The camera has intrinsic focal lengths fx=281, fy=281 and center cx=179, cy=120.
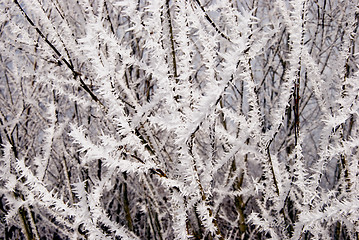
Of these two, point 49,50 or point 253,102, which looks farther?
point 49,50

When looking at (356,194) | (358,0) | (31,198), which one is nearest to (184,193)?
(356,194)

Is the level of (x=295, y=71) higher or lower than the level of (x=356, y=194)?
higher

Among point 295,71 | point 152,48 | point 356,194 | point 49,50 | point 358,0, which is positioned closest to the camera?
point 152,48

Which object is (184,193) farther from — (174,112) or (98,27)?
(98,27)

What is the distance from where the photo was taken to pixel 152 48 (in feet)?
3.48

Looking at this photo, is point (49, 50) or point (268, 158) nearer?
point (268, 158)

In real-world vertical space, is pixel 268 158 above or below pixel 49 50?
below

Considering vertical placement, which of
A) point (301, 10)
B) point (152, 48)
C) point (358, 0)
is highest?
point (358, 0)

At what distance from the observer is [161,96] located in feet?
3.92

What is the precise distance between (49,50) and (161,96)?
2.66 feet

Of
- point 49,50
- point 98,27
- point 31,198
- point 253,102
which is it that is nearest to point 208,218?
point 253,102

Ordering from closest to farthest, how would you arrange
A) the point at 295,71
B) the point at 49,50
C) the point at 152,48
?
1. the point at 152,48
2. the point at 295,71
3. the point at 49,50

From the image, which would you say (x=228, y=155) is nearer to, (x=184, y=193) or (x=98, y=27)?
(x=184, y=193)

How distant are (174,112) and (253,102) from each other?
0.37 m
